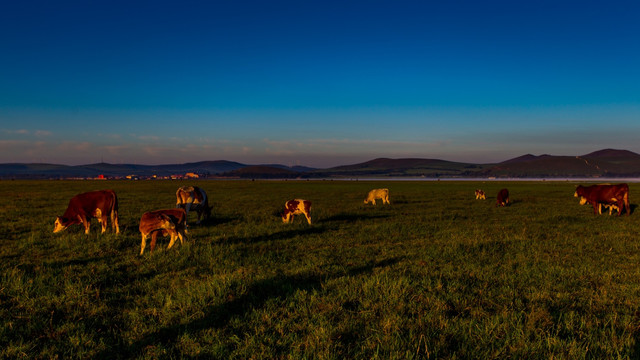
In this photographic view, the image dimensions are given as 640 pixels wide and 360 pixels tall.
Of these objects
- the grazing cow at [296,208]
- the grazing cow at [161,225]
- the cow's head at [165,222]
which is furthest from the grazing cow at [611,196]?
the cow's head at [165,222]

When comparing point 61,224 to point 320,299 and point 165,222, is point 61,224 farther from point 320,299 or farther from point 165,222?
point 320,299

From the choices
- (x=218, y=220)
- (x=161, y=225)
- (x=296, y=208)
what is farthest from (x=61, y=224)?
(x=296, y=208)

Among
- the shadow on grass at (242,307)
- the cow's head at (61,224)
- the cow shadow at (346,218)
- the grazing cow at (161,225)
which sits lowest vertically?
the cow shadow at (346,218)

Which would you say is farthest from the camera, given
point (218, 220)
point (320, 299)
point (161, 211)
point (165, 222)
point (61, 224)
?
point (218, 220)

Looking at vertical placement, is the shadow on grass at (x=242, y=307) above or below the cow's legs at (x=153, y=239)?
below

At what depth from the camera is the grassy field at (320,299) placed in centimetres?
434

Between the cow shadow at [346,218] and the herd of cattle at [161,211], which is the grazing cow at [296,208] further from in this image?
the cow shadow at [346,218]

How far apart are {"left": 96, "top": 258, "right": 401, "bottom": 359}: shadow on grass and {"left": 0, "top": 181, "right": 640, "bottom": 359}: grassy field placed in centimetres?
3

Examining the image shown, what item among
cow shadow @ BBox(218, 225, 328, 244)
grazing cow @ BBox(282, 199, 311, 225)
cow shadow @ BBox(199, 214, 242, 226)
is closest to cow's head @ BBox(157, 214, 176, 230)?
cow shadow @ BBox(218, 225, 328, 244)

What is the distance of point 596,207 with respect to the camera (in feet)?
65.1

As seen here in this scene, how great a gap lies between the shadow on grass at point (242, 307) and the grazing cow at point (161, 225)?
4531mm

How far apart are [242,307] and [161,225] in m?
5.29

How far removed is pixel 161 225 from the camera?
962 cm

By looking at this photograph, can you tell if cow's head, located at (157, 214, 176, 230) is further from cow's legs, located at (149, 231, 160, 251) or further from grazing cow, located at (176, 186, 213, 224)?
grazing cow, located at (176, 186, 213, 224)
